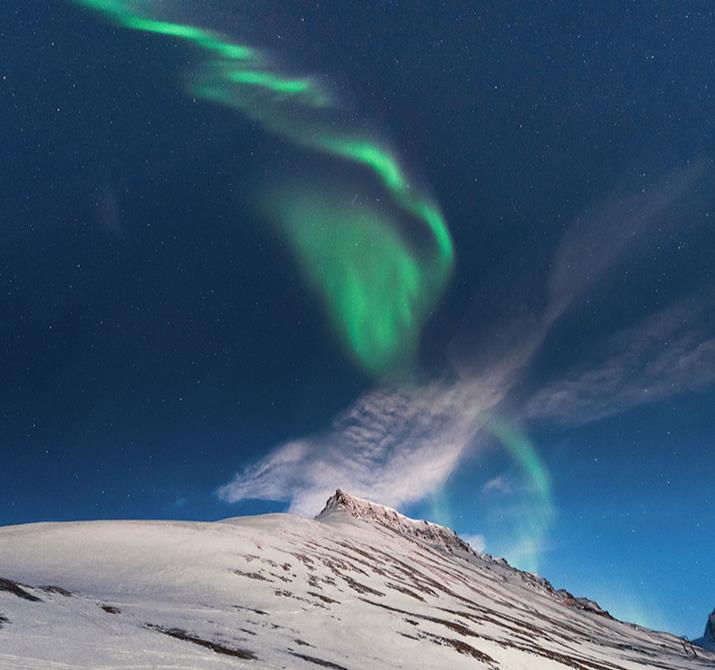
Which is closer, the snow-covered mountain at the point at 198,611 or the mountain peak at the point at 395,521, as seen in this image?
the snow-covered mountain at the point at 198,611

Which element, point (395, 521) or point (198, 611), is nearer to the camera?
point (198, 611)

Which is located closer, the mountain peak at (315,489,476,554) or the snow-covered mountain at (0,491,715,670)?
the snow-covered mountain at (0,491,715,670)

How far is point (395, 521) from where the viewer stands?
141375mm

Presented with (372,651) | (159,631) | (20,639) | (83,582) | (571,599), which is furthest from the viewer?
(571,599)

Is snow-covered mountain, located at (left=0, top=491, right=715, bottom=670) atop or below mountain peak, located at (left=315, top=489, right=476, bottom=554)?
below

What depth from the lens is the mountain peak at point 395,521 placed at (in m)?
129

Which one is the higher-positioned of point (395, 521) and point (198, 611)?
point (395, 521)

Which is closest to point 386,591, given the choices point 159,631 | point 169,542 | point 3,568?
point 169,542

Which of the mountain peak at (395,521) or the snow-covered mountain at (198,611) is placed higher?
the mountain peak at (395,521)

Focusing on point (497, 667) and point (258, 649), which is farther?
point (497, 667)

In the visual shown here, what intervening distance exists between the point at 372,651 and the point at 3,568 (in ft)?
49.7

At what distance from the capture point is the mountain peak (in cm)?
12875

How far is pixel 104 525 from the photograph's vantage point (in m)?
31.5

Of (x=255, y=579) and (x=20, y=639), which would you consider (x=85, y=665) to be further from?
(x=255, y=579)
